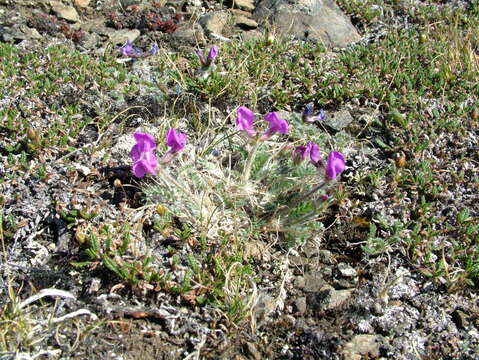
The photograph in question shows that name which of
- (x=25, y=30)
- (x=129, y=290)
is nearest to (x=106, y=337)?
(x=129, y=290)

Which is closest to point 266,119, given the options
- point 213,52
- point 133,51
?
point 213,52

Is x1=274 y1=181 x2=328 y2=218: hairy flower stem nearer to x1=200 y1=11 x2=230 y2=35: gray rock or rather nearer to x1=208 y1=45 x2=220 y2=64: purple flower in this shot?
x1=208 y1=45 x2=220 y2=64: purple flower

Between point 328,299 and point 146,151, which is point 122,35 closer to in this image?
point 146,151

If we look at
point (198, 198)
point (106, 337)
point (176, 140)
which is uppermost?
point (176, 140)

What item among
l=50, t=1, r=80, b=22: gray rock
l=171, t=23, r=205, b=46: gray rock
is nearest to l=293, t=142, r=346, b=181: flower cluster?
l=171, t=23, r=205, b=46: gray rock

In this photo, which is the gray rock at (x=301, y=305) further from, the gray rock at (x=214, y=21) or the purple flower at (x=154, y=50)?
the gray rock at (x=214, y=21)

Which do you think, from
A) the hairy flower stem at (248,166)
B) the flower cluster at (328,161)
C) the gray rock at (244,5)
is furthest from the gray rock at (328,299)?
the gray rock at (244,5)

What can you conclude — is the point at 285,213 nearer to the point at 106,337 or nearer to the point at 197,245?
the point at 197,245
